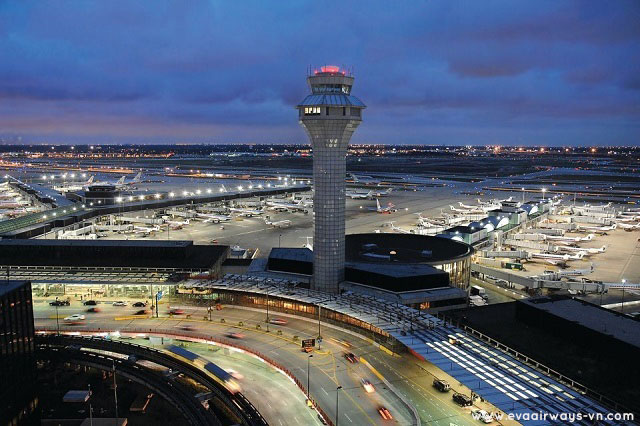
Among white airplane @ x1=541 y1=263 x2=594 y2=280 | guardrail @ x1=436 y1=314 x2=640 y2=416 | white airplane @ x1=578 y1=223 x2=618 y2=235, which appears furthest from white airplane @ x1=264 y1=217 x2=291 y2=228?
guardrail @ x1=436 y1=314 x2=640 y2=416

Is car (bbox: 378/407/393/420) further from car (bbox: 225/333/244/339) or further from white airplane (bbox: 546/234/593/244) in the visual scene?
white airplane (bbox: 546/234/593/244)

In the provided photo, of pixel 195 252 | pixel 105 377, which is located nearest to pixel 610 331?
pixel 105 377

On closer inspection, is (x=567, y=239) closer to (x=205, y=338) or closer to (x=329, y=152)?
(x=329, y=152)

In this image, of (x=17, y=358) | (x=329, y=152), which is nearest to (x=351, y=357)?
(x=329, y=152)

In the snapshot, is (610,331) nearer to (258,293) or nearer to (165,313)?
(258,293)

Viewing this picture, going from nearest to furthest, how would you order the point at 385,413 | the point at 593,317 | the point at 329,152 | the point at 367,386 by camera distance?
1. the point at 385,413
2. the point at 367,386
3. the point at 593,317
4. the point at 329,152
